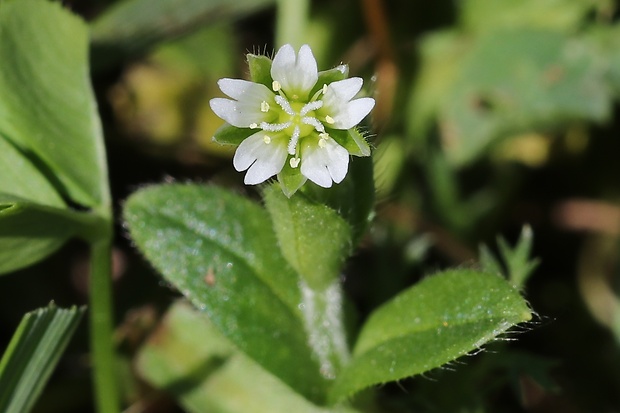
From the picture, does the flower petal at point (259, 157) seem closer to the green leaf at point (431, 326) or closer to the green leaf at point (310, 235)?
the green leaf at point (310, 235)

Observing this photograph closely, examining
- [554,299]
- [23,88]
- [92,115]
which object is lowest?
[554,299]

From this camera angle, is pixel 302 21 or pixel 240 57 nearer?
pixel 302 21

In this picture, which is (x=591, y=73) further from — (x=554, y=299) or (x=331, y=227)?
(x=331, y=227)

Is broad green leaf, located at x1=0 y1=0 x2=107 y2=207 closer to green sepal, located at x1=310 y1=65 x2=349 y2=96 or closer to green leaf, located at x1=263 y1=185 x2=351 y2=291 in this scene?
green leaf, located at x1=263 y1=185 x2=351 y2=291

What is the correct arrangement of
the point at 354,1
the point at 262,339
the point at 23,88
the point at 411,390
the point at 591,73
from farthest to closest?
the point at 354,1
the point at 591,73
the point at 411,390
the point at 23,88
the point at 262,339

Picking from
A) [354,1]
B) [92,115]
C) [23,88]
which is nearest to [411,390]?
[92,115]

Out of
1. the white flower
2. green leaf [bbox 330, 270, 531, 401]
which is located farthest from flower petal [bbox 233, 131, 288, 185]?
green leaf [bbox 330, 270, 531, 401]

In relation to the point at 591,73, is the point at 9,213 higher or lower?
higher

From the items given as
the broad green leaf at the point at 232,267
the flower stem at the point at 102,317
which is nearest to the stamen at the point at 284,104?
the broad green leaf at the point at 232,267
